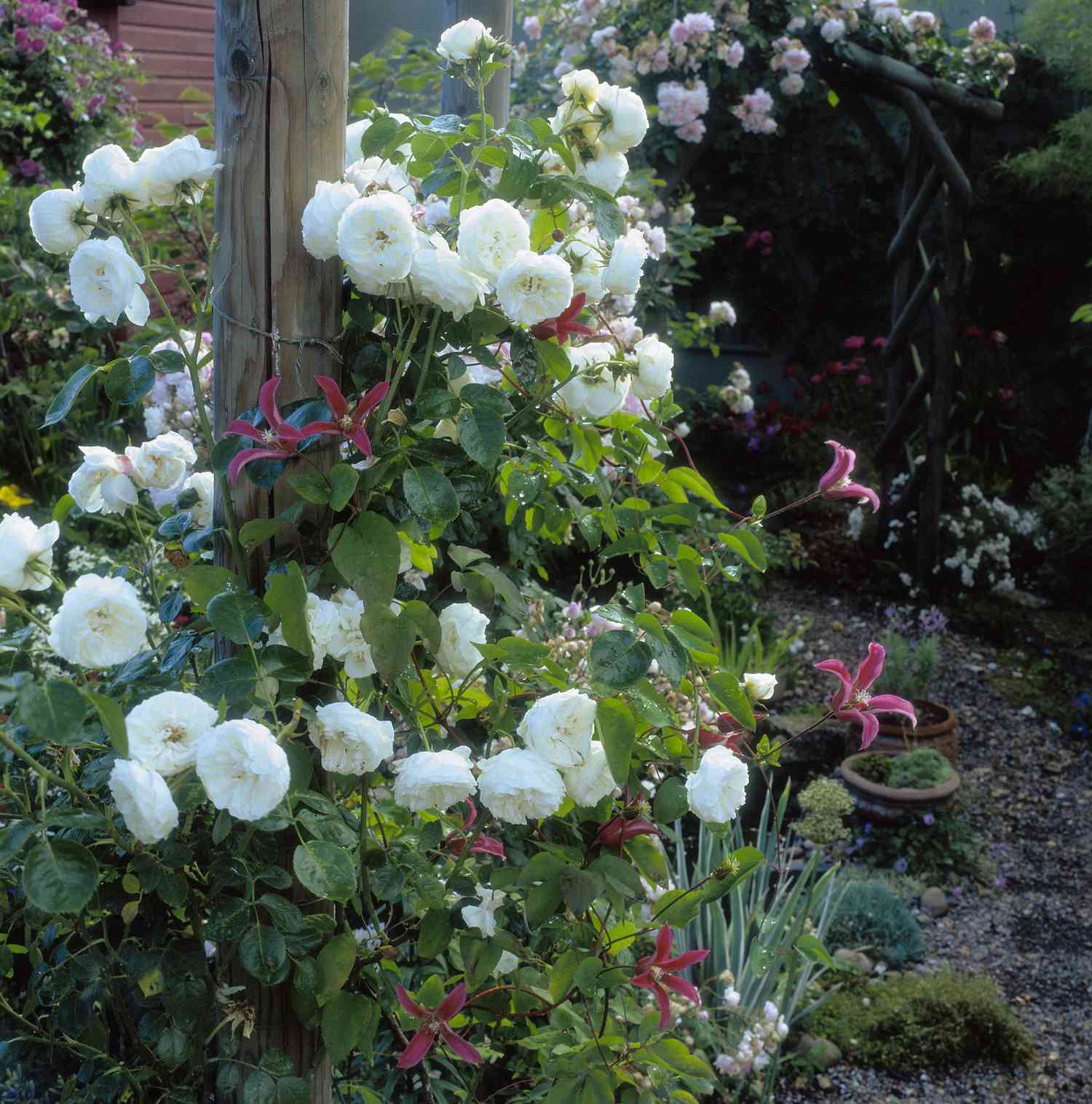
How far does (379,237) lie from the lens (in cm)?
101

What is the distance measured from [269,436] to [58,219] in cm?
30

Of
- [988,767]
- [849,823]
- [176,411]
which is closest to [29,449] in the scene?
[176,411]

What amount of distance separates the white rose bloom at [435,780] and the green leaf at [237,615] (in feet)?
0.61

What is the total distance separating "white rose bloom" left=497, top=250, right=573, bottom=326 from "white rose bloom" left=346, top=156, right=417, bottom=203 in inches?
5.8

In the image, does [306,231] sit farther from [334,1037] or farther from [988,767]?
[988,767]

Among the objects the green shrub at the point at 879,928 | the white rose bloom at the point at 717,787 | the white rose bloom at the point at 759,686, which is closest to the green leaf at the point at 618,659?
the white rose bloom at the point at 717,787

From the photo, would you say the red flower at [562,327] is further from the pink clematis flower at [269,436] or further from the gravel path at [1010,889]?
the gravel path at [1010,889]

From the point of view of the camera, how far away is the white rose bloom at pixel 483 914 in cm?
124

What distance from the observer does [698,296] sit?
661cm

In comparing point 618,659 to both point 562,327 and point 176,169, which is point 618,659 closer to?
point 562,327

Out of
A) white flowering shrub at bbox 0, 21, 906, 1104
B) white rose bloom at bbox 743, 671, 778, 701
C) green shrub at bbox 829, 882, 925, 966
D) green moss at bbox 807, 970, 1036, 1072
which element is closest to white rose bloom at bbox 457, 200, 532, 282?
white flowering shrub at bbox 0, 21, 906, 1104

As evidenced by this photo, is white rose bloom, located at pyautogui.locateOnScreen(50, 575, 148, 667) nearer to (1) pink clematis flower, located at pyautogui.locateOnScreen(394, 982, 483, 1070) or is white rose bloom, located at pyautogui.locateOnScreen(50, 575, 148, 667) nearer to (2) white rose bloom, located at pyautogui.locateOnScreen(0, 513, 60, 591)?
(2) white rose bloom, located at pyautogui.locateOnScreen(0, 513, 60, 591)

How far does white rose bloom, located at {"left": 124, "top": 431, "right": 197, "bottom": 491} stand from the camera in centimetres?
122

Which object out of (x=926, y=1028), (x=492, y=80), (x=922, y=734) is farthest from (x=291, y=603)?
(x=922, y=734)
